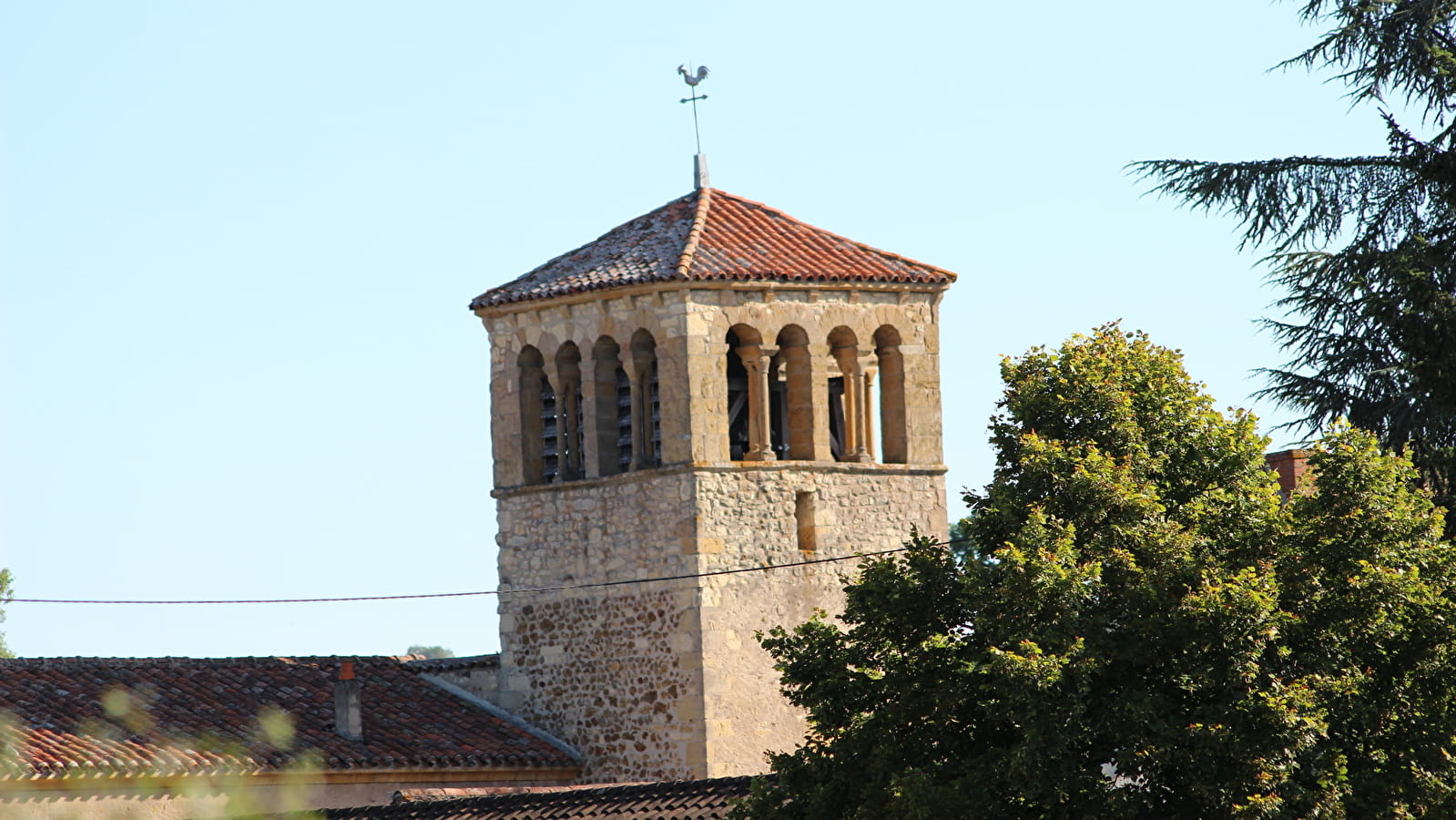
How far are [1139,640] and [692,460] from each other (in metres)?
11.7

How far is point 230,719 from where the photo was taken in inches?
1012

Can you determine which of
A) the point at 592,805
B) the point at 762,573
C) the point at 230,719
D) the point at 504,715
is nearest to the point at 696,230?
the point at 762,573

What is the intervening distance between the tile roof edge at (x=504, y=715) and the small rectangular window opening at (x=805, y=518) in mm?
3648

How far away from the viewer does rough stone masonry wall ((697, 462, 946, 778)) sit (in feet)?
88.5

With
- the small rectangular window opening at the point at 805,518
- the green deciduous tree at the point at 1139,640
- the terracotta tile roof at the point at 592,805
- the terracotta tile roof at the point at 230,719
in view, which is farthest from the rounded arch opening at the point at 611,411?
the green deciduous tree at the point at 1139,640

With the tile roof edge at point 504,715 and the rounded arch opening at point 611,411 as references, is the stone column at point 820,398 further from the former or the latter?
the tile roof edge at point 504,715

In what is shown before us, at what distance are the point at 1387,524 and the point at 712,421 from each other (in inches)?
473

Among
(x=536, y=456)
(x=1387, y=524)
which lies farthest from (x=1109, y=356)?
(x=536, y=456)

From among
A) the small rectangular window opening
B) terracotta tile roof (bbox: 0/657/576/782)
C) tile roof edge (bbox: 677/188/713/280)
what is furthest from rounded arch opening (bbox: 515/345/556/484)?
the small rectangular window opening

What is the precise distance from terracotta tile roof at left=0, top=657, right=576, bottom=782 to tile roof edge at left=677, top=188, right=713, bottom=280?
5877 millimetres

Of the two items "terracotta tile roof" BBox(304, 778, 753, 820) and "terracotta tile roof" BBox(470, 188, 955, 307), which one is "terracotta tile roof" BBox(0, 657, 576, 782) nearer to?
"terracotta tile roof" BBox(304, 778, 753, 820)

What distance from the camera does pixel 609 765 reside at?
27.4 metres

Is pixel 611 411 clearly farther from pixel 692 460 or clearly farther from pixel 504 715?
pixel 504 715

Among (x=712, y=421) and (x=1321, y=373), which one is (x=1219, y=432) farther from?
(x=712, y=421)
